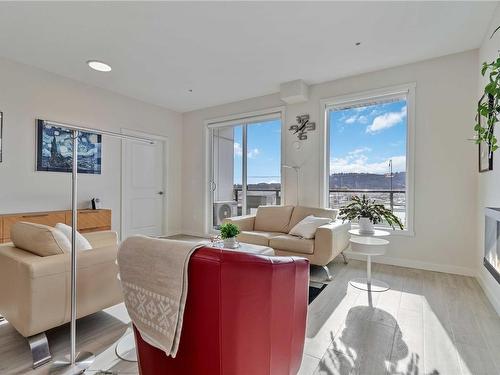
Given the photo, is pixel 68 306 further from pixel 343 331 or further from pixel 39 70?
pixel 39 70

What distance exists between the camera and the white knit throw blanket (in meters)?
0.95

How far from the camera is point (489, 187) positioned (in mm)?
2486

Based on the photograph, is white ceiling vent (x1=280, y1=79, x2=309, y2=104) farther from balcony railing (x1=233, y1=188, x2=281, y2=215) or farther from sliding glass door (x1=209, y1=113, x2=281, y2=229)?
balcony railing (x1=233, y1=188, x2=281, y2=215)

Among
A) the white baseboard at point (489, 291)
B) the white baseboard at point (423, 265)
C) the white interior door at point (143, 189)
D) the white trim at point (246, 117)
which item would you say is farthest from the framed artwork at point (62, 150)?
the white baseboard at point (489, 291)

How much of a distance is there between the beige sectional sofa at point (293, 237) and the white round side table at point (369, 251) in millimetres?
271

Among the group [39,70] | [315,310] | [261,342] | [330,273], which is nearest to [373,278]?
[330,273]

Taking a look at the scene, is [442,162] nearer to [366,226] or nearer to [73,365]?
[366,226]

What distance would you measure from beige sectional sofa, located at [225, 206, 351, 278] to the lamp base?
2.05 metres

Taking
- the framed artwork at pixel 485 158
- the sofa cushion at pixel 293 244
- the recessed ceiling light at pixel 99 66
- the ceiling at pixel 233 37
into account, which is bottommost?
the sofa cushion at pixel 293 244

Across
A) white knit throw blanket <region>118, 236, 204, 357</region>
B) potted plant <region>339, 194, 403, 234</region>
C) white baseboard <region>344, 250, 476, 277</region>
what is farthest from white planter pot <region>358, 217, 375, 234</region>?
white knit throw blanket <region>118, 236, 204, 357</region>

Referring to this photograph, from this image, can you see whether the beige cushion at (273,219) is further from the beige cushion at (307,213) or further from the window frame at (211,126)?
the window frame at (211,126)

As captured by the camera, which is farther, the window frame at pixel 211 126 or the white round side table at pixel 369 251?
the window frame at pixel 211 126

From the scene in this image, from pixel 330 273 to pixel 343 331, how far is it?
4.19ft

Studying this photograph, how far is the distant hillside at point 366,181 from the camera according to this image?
3.61m
